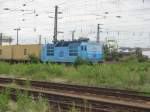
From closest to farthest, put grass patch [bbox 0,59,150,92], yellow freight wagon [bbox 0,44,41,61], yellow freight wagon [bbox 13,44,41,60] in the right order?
grass patch [bbox 0,59,150,92]
yellow freight wagon [bbox 13,44,41,60]
yellow freight wagon [bbox 0,44,41,61]

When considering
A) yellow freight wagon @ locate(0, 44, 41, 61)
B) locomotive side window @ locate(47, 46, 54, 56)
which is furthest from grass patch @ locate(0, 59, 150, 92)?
yellow freight wagon @ locate(0, 44, 41, 61)

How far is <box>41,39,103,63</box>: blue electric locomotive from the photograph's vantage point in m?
41.2

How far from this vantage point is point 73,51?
41625 mm

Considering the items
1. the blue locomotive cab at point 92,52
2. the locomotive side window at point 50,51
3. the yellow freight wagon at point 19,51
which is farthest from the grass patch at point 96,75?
the yellow freight wagon at point 19,51

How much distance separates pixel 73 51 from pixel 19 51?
12.2m

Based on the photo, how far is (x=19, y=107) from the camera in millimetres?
11836

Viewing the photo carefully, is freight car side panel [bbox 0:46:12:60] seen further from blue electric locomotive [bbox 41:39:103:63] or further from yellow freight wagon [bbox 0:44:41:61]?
blue electric locomotive [bbox 41:39:103:63]

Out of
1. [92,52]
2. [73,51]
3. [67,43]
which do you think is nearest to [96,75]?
[73,51]

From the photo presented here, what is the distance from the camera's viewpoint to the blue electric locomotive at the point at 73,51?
135ft

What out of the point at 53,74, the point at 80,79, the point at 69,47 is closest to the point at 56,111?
the point at 80,79

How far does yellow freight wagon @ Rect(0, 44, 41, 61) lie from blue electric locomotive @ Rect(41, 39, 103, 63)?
3.17 meters

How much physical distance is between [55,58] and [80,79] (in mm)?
16838

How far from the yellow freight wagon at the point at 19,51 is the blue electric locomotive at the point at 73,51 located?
3168mm

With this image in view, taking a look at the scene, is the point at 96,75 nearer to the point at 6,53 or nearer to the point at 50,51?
the point at 50,51
